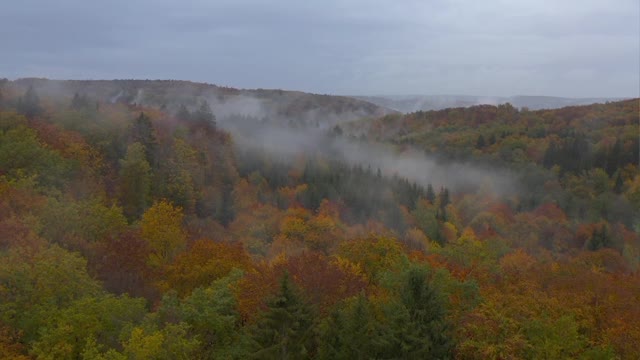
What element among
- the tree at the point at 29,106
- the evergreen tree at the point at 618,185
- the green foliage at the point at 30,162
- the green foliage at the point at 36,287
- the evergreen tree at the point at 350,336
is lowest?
the evergreen tree at the point at 618,185

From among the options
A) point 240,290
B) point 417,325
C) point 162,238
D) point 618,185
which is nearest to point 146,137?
point 162,238

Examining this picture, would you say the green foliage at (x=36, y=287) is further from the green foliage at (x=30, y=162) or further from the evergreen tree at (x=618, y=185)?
the evergreen tree at (x=618, y=185)

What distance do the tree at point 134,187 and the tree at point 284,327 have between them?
42333 mm

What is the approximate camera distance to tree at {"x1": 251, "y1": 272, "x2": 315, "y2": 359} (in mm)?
32406

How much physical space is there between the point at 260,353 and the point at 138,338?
19.6 ft

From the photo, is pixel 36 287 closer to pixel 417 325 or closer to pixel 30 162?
pixel 417 325

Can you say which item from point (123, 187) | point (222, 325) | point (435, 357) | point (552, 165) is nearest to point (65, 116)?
point (123, 187)

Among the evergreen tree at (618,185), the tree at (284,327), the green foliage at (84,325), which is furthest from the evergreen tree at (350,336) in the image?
the evergreen tree at (618,185)

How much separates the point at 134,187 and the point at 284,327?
163 feet

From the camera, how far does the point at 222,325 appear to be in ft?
115

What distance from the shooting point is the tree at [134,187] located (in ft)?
244

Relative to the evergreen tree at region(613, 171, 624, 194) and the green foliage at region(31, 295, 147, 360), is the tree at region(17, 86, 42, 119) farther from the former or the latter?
the evergreen tree at region(613, 171, 624, 194)

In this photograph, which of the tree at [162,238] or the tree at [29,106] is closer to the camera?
the tree at [162,238]

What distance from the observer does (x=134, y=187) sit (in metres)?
77.2
